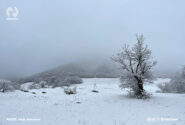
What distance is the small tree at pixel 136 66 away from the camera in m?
20.6

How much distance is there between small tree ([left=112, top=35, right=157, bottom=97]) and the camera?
20.6 meters

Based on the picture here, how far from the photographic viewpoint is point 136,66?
21.8 meters

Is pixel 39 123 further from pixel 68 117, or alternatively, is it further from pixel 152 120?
pixel 152 120

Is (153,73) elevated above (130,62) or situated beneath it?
situated beneath

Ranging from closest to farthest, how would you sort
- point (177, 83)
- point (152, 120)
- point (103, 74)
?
1. point (152, 120)
2. point (177, 83)
3. point (103, 74)

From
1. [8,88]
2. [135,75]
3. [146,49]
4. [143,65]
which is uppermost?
[146,49]

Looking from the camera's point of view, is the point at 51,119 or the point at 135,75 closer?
the point at 51,119

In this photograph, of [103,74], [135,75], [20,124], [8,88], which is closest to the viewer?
[20,124]

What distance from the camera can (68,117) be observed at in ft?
36.2

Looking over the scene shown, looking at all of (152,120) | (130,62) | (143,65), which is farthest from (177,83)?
(152,120)

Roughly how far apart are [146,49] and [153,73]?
3.98 meters

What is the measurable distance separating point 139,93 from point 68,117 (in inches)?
533

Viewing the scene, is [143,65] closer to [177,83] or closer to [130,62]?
[130,62]

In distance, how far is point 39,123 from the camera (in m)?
9.59
